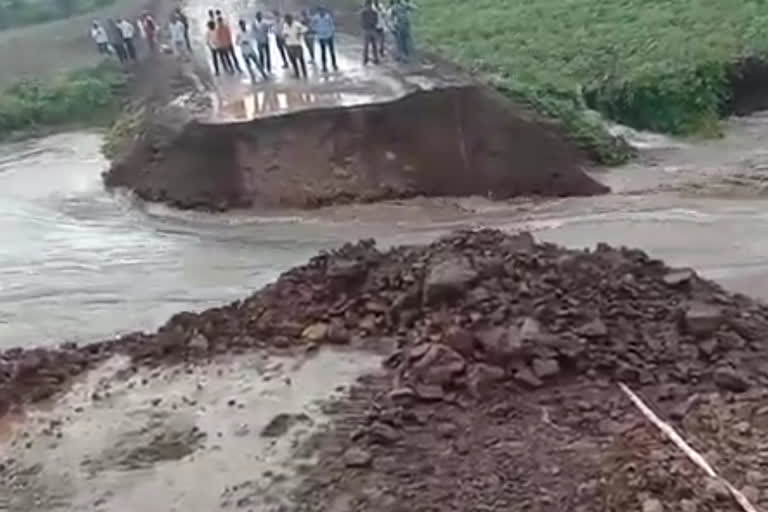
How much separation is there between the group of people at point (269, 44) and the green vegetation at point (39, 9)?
583 inches

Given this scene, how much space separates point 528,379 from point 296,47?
1656 cm

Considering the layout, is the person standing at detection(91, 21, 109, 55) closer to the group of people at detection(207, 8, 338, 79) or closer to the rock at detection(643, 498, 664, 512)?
the group of people at detection(207, 8, 338, 79)

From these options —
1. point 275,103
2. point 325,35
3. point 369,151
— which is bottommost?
point 369,151

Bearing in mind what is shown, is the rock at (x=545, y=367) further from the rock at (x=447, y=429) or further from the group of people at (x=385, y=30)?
the group of people at (x=385, y=30)

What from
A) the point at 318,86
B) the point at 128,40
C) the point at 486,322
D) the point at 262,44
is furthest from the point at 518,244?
the point at 128,40

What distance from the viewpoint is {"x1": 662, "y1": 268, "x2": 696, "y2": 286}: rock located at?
41.2 feet

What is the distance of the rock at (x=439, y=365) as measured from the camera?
10805mm

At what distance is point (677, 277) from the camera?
41.5 ft

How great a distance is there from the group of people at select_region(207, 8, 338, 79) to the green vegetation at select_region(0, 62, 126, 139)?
3.79 meters

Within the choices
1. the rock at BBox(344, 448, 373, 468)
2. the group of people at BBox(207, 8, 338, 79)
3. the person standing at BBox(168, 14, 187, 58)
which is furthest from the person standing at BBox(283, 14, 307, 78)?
the rock at BBox(344, 448, 373, 468)

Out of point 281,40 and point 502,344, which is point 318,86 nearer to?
point 281,40

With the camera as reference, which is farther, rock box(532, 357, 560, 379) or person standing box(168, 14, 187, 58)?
person standing box(168, 14, 187, 58)

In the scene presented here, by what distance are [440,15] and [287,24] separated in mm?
8815

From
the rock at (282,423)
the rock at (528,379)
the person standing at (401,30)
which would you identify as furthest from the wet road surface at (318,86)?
the rock at (528,379)
